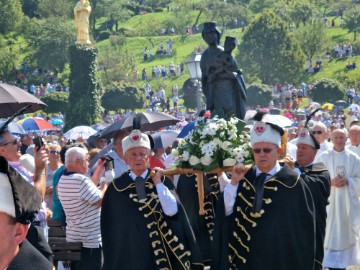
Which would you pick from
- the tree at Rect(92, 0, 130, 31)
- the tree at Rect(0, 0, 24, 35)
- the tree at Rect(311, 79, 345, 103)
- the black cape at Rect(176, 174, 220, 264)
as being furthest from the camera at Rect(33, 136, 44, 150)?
the tree at Rect(92, 0, 130, 31)

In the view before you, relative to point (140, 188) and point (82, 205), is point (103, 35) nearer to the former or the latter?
point (82, 205)

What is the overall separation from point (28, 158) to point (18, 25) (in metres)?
95.8

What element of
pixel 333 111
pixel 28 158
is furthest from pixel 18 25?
pixel 28 158

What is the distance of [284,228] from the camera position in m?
8.48

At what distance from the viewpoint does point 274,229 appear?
27.8ft

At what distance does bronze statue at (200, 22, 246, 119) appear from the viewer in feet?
44.0

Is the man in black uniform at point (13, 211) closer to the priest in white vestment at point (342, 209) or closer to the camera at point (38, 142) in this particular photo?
the camera at point (38, 142)

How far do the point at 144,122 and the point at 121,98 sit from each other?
4950cm

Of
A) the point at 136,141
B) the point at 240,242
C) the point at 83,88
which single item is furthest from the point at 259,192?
the point at 83,88

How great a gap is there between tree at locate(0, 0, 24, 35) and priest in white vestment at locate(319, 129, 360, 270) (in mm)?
93546

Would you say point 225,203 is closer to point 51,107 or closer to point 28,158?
point 28,158

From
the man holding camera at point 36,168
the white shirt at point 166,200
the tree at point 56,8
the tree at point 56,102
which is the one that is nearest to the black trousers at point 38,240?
the man holding camera at point 36,168

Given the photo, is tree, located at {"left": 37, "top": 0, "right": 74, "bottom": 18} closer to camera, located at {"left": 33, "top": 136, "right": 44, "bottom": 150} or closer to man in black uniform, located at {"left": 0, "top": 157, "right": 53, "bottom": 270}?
camera, located at {"left": 33, "top": 136, "right": 44, "bottom": 150}

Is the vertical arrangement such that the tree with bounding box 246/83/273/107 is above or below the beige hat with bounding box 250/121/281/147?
below
